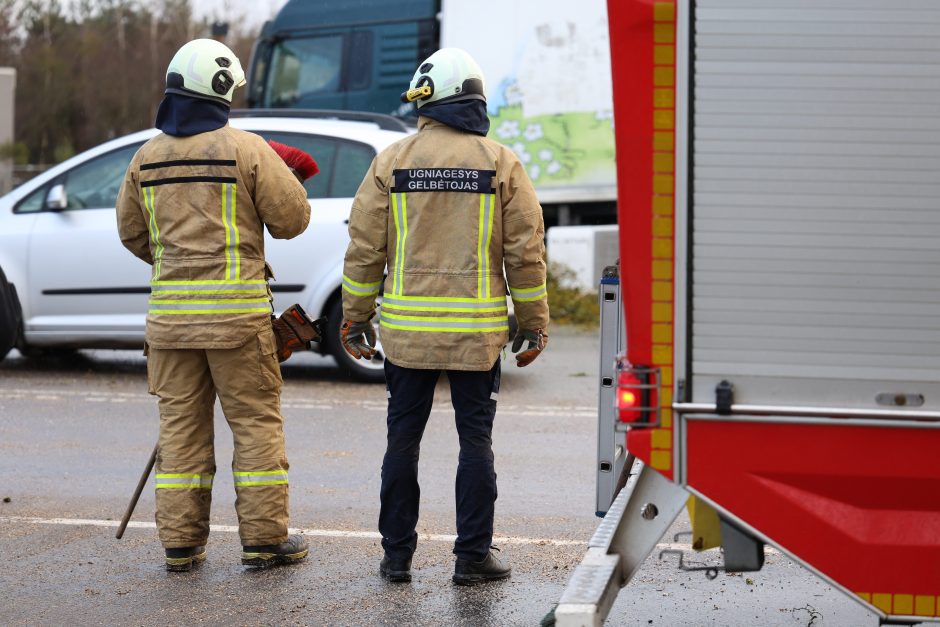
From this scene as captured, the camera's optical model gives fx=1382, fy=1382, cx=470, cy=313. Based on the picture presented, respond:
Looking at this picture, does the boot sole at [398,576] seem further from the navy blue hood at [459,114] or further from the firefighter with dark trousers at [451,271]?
the navy blue hood at [459,114]

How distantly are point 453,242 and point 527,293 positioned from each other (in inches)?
12.9

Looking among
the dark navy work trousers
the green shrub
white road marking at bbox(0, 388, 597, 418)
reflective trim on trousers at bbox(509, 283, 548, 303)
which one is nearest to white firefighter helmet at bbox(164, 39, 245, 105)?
the dark navy work trousers

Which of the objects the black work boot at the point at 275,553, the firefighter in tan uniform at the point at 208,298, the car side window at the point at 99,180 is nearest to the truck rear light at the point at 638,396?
the firefighter in tan uniform at the point at 208,298

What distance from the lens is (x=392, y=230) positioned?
4.97 metres

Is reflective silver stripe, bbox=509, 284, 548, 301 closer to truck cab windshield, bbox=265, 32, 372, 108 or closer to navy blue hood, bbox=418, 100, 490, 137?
navy blue hood, bbox=418, 100, 490, 137

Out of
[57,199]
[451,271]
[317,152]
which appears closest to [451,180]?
[451,271]

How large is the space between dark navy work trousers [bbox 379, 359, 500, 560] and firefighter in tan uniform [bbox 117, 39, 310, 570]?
1.58 feet

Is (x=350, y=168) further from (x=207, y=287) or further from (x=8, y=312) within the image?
(x=207, y=287)

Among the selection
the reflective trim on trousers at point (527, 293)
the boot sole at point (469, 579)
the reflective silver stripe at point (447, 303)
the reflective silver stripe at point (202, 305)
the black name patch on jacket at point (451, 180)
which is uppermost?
the black name patch on jacket at point (451, 180)

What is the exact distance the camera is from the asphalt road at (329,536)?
4793 mm

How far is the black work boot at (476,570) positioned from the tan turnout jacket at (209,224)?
116 centimetres

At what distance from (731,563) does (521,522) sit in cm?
253

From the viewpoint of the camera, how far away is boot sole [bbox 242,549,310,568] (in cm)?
523

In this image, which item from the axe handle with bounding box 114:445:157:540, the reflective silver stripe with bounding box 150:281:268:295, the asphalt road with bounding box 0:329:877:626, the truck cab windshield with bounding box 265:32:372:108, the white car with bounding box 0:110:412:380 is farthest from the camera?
the truck cab windshield with bounding box 265:32:372:108
